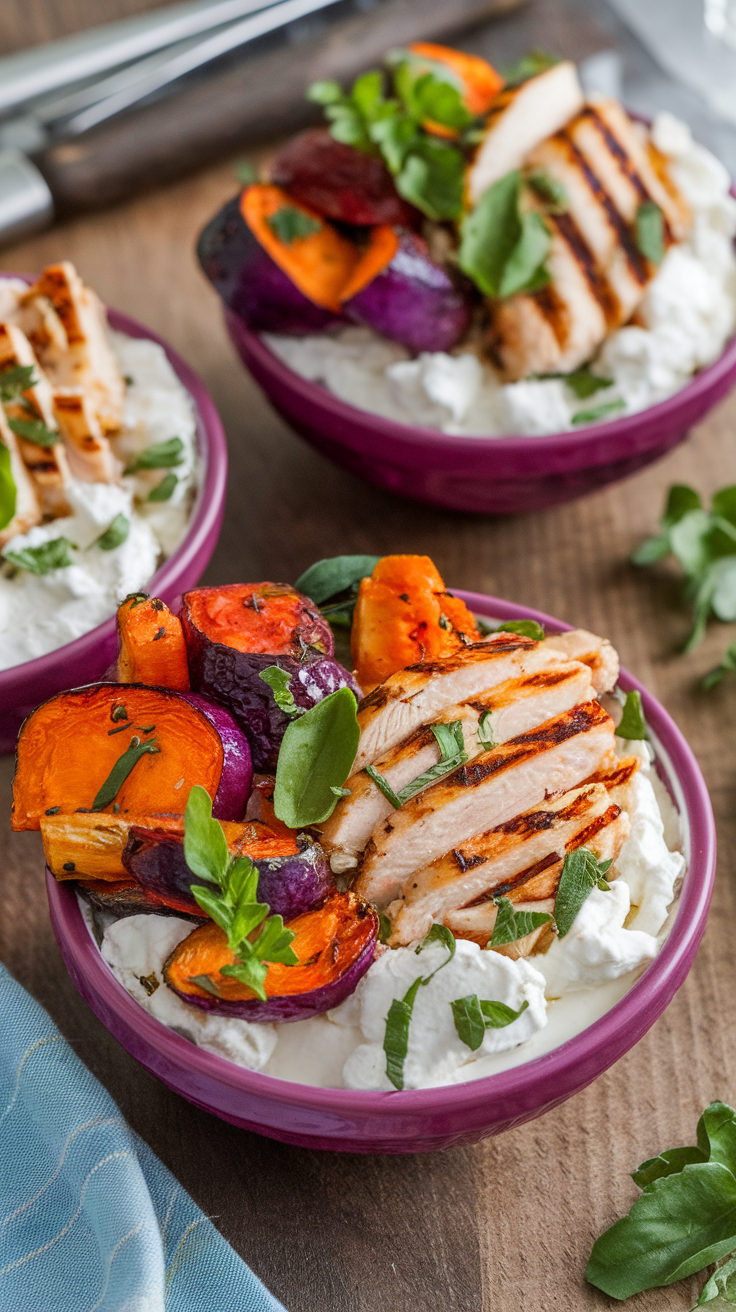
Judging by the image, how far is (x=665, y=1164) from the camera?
5.94 ft

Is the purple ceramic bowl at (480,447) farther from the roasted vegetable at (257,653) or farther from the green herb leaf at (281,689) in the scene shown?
the green herb leaf at (281,689)

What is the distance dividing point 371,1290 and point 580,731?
847 mm

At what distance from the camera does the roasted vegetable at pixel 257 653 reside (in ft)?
5.59

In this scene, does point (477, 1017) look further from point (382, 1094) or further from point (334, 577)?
point (334, 577)

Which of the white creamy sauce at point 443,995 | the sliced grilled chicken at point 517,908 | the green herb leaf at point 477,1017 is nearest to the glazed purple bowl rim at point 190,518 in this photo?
the white creamy sauce at point 443,995

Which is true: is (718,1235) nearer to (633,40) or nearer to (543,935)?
(543,935)

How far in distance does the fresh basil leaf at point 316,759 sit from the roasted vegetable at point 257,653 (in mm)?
49

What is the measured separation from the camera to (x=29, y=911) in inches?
87.4

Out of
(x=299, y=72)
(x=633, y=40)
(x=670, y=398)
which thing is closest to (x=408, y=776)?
(x=670, y=398)

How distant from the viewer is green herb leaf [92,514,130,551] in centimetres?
222

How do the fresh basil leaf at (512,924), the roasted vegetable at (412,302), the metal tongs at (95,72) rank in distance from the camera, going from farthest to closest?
the metal tongs at (95,72) < the roasted vegetable at (412,302) < the fresh basil leaf at (512,924)

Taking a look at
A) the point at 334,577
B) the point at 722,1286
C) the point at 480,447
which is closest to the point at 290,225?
the point at 480,447

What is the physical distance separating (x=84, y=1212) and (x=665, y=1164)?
85cm

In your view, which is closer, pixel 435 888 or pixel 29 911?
pixel 435 888
